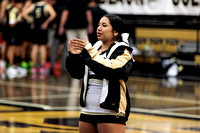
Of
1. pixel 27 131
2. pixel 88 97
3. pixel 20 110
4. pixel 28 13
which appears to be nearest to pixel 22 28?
pixel 28 13

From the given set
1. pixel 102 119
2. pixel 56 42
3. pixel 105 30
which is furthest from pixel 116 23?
pixel 56 42

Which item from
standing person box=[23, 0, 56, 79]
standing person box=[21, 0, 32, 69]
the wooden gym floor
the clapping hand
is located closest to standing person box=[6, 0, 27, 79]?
standing person box=[21, 0, 32, 69]

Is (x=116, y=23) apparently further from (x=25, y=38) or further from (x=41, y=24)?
(x=25, y=38)

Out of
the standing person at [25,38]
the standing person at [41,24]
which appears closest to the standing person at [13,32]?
the standing person at [25,38]

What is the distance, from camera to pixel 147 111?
31.5ft

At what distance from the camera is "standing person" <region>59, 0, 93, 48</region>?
1438 cm

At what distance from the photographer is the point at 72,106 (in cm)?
990

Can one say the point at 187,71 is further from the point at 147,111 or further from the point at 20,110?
the point at 20,110

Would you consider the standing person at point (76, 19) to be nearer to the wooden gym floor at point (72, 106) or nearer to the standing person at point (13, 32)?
the wooden gym floor at point (72, 106)

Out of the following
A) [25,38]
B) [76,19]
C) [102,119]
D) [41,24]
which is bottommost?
[102,119]

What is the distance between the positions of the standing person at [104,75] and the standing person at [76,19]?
9.64 meters

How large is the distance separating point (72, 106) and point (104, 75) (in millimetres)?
5427

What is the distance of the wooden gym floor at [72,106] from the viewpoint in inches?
314

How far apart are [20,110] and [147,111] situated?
2171 mm
